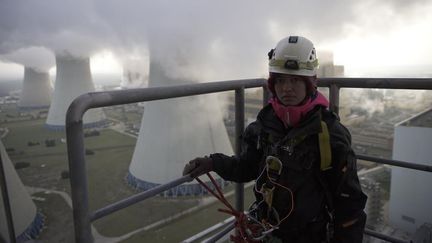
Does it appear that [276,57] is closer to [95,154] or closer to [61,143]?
[95,154]

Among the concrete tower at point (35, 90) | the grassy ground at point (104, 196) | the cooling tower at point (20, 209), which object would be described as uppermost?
the concrete tower at point (35, 90)

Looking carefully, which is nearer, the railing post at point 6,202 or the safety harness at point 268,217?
the safety harness at point 268,217

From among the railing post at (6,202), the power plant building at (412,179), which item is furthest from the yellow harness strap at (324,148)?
the power plant building at (412,179)

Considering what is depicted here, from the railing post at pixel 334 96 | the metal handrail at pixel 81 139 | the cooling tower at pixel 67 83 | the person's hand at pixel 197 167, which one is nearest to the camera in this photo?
the metal handrail at pixel 81 139

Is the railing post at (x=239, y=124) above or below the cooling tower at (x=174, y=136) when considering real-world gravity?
above

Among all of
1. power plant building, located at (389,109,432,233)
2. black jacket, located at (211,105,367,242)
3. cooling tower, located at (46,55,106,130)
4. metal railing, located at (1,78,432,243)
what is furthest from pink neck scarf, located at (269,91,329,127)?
cooling tower, located at (46,55,106,130)

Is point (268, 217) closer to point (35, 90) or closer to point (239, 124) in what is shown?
point (239, 124)

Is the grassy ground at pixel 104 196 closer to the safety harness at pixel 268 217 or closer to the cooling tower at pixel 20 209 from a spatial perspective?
the cooling tower at pixel 20 209
